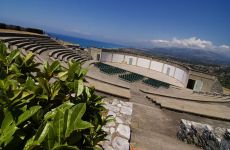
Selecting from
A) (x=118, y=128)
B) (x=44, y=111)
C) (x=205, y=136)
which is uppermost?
(x=44, y=111)

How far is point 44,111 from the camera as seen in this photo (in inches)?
101

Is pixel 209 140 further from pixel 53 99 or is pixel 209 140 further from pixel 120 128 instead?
pixel 53 99

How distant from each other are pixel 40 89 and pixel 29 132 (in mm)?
682

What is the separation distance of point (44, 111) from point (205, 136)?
6.13 m

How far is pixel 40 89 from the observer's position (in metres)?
2.69

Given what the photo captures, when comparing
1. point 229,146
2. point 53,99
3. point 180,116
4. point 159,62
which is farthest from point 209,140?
point 159,62

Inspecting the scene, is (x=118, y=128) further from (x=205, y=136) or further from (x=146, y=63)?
(x=146, y=63)

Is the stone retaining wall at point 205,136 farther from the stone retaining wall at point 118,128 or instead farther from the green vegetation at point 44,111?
the green vegetation at point 44,111

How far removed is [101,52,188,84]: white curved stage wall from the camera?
3476cm

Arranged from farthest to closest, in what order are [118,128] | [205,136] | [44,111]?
[205,136], [118,128], [44,111]

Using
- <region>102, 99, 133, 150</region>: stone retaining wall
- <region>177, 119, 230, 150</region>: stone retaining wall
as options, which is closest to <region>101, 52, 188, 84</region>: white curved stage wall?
<region>177, 119, 230, 150</region>: stone retaining wall

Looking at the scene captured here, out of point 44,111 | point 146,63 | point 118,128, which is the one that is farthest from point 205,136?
point 146,63

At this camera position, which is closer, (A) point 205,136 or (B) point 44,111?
(B) point 44,111

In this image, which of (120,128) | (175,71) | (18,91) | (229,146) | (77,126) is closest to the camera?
(77,126)
